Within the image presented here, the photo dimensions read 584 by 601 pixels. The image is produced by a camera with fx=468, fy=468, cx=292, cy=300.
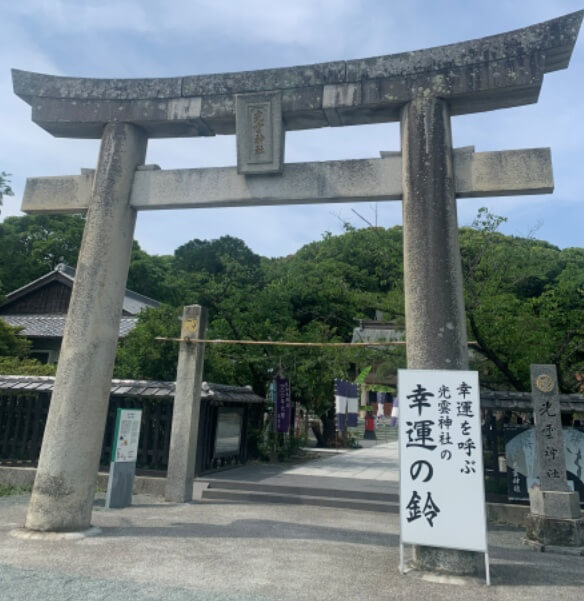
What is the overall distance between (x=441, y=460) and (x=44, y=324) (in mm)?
22203

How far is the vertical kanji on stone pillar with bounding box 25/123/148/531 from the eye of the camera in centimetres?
645

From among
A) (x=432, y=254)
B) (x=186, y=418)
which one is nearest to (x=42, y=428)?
(x=186, y=418)

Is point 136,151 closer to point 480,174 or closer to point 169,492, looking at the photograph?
point 480,174

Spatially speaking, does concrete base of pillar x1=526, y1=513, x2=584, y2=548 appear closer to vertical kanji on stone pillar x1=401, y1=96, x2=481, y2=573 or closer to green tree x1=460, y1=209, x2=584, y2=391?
vertical kanji on stone pillar x1=401, y1=96, x2=481, y2=573

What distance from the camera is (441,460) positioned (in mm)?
5500

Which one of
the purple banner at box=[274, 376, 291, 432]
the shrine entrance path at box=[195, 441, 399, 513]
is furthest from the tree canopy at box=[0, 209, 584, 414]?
the shrine entrance path at box=[195, 441, 399, 513]

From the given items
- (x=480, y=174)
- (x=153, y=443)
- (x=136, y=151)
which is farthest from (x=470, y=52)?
(x=153, y=443)

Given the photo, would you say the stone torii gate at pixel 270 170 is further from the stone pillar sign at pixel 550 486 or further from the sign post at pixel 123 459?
Answer: the stone pillar sign at pixel 550 486

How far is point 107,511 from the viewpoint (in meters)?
8.81

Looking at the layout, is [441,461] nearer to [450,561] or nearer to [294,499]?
[450,561]

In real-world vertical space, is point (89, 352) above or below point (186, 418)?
above

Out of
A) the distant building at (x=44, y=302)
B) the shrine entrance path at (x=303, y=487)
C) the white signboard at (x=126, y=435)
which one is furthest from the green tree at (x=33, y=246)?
the white signboard at (x=126, y=435)

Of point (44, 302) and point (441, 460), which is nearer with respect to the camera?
point (441, 460)

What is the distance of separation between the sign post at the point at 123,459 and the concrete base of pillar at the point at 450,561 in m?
6.23
